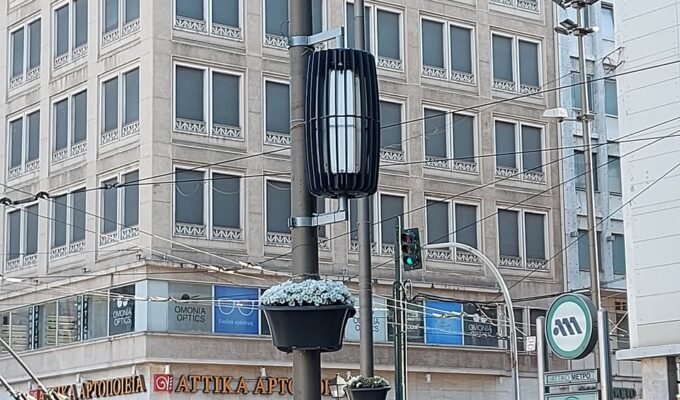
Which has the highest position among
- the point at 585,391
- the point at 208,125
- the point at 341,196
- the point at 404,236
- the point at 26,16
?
Result: the point at 26,16

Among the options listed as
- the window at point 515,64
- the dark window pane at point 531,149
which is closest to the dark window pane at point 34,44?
the window at point 515,64

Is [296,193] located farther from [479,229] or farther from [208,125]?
[479,229]

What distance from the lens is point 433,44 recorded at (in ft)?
161

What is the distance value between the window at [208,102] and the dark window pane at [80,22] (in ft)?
17.2

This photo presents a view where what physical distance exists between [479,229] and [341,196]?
3939cm

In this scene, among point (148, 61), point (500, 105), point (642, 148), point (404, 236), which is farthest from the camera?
point (500, 105)

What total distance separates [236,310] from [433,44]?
42.6 feet

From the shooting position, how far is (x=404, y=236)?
30812mm

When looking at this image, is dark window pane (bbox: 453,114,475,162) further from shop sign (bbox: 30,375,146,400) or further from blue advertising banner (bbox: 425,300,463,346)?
shop sign (bbox: 30,375,146,400)

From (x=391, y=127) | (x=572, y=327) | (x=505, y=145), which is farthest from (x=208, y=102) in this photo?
(x=572, y=327)

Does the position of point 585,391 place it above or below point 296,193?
below

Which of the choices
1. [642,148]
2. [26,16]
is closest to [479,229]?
[26,16]

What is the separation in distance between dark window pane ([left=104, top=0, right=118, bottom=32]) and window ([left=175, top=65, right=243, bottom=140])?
140 inches

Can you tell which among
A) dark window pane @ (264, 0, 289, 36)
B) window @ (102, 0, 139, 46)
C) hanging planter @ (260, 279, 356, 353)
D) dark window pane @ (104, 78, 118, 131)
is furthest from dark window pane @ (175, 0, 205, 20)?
hanging planter @ (260, 279, 356, 353)
